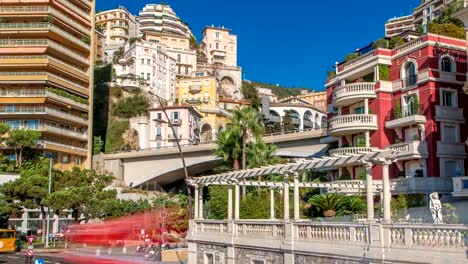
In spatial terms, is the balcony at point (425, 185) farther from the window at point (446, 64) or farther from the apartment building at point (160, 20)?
the apartment building at point (160, 20)

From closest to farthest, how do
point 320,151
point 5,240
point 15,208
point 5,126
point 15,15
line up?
point 5,240 < point 15,208 < point 320,151 < point 5,126 < point 15,15

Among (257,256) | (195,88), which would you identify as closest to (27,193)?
(257,256)

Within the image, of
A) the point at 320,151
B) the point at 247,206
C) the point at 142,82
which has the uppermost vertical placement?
the point at 142,82

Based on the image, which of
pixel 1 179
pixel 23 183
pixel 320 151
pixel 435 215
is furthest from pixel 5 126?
pixel 435 215

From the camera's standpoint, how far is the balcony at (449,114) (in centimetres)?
3788

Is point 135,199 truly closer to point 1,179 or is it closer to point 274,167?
point 1,179

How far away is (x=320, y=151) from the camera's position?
196 feet

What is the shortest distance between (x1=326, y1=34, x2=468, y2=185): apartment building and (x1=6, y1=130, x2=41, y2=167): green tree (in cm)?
3957

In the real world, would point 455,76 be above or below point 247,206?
above

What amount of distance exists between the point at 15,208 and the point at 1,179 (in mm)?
10840

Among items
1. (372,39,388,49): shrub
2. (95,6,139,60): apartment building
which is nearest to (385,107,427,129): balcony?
(372,39,388,49): shrub

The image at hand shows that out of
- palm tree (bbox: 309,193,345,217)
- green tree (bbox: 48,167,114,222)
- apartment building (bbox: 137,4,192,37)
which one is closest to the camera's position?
palm tree (bbox: 309,193,345,217)

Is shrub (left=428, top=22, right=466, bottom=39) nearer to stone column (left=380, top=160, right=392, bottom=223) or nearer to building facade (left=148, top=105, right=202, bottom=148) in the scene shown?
stone column (left=380, top=160, right=392, bottom=223)

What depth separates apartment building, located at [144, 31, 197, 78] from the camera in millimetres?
129875
